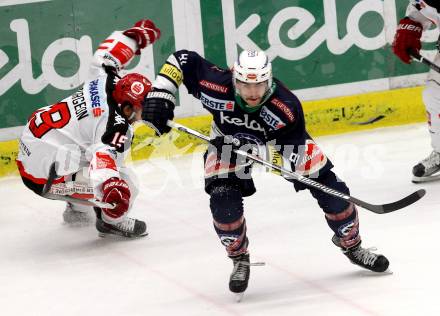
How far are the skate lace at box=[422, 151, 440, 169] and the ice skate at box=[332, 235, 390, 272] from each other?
1677 millimetres

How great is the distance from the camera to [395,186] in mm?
5637

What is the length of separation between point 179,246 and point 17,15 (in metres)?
2.44

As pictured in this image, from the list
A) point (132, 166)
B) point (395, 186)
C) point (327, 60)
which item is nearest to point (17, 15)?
point (132, 166)

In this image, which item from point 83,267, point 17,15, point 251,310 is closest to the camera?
point 251,310

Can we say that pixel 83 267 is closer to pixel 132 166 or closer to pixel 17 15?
pixel 132 166

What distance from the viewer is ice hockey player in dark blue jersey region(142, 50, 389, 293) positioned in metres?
3.90

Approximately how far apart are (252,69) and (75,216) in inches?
79.5

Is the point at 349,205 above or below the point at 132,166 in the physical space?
above

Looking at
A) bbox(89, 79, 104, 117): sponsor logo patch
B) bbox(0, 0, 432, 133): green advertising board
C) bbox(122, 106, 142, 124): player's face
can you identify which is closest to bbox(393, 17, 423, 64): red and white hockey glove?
bbox(0, 0, 432, 133): green advertising board

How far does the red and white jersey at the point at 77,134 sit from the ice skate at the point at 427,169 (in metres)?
1.72

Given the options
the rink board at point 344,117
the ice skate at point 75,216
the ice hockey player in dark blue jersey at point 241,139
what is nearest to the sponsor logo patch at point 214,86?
→ the ice hockey player in dark blue jersey at point 241,139

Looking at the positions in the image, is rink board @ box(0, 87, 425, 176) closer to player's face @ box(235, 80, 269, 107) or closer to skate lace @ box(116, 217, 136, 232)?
skate lace @ box(116, 217, 136, 232)

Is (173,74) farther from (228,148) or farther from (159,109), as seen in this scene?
(228,148)

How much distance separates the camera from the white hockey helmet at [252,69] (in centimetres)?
377
